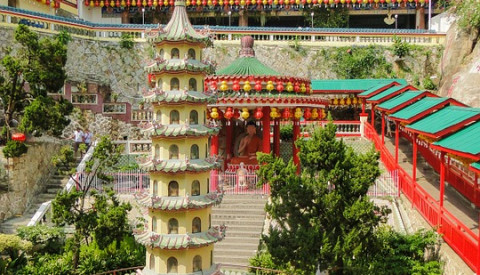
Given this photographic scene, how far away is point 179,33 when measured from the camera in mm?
12211

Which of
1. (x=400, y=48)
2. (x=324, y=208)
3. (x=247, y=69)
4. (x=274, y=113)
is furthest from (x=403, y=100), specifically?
(x=400, y=48)

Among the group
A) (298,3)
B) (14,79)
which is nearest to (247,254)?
(14,79)

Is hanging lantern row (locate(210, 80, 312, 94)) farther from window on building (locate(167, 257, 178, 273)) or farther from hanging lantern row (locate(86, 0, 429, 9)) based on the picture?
hanging lantern row (locate(86, 0, 429, 9))

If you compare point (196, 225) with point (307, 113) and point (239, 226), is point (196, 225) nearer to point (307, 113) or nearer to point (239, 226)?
point (239, 226)

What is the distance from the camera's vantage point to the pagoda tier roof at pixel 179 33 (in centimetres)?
1212

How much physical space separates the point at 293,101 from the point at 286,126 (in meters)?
6.49

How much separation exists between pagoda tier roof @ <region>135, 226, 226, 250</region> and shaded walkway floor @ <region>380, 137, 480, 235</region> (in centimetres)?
684

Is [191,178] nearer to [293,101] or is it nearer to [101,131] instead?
[293,101]

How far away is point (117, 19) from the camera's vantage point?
40.4m

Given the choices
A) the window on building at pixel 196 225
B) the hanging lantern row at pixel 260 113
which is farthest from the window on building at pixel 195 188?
the hanging lantern row at pixel 260 113

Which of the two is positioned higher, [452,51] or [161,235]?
[452,51]

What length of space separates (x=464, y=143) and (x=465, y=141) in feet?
0.55

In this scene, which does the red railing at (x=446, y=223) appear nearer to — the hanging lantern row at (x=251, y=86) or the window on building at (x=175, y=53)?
the hanging lantern row at (x=251, y=86)

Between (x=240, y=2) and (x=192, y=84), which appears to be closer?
(x=192, y=84)
